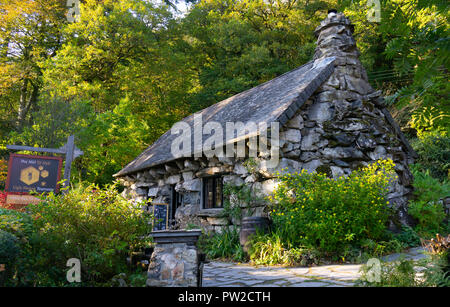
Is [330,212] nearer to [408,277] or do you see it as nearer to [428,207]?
[408,277]

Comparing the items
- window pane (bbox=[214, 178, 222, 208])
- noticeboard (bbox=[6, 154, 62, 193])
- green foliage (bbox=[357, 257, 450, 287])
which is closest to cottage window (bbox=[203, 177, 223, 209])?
window pane (bbox=[214, 178, 222, 208])

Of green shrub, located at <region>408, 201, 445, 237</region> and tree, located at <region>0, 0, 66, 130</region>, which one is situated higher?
tree, located at <region>0, 0, 66, 130</region>

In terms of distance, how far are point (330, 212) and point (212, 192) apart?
3.90 m

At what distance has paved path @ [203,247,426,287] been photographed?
494cm

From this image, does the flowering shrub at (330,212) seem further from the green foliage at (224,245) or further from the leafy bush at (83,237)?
the leafy bush at (83,237)

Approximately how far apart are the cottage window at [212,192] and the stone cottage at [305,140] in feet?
0.09

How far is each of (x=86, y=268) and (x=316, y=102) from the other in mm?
6937

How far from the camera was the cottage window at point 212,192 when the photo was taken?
9.86 meters

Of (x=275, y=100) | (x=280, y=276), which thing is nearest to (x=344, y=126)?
(x=275, y=100)

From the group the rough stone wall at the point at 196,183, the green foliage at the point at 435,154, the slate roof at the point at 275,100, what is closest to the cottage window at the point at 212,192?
the rough stone wall at the point at 196,183

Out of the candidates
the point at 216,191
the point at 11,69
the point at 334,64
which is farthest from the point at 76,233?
the point at 11,69

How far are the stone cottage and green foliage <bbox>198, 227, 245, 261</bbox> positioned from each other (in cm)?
45

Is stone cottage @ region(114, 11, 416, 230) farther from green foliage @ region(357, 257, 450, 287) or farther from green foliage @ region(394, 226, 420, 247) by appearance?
green foliage @ region(357, 257, 450, 287)

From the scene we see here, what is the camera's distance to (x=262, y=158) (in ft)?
28.0
